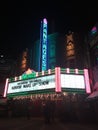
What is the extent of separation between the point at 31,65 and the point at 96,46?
42.9 ft

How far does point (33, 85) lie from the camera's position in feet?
62.0

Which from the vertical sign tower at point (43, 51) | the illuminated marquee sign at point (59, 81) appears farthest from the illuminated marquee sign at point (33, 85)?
the vertical sign tower at point (43, 51)

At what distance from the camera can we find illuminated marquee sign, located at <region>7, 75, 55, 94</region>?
17506 mm

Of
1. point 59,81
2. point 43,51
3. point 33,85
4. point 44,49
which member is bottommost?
point 33,85

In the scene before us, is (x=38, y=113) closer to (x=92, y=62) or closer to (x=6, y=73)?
(x=92, y=62)

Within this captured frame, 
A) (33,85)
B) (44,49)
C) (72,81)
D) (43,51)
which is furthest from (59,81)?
(44,49)

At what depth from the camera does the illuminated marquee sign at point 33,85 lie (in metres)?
17.5

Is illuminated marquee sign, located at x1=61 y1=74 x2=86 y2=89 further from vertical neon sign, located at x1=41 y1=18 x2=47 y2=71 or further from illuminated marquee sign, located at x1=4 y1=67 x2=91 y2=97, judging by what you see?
vertical neon sign, located at x1=41 y1=18 x2=47 y2=71

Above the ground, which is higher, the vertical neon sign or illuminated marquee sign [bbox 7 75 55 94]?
the vertical neon sign

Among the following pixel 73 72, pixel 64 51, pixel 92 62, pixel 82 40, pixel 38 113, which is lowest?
pixel 38 113

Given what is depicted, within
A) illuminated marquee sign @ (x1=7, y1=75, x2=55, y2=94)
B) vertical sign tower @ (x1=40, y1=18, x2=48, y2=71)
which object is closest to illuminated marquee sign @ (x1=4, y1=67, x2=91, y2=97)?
illuminated marquee sign @ (x1=7, y1=75, x2=55, y2=94)

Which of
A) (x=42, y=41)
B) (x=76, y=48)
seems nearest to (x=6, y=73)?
(x=42, y=41)

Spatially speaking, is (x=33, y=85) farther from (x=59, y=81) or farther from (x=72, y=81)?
(x=72, y=81)

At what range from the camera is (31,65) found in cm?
2778
